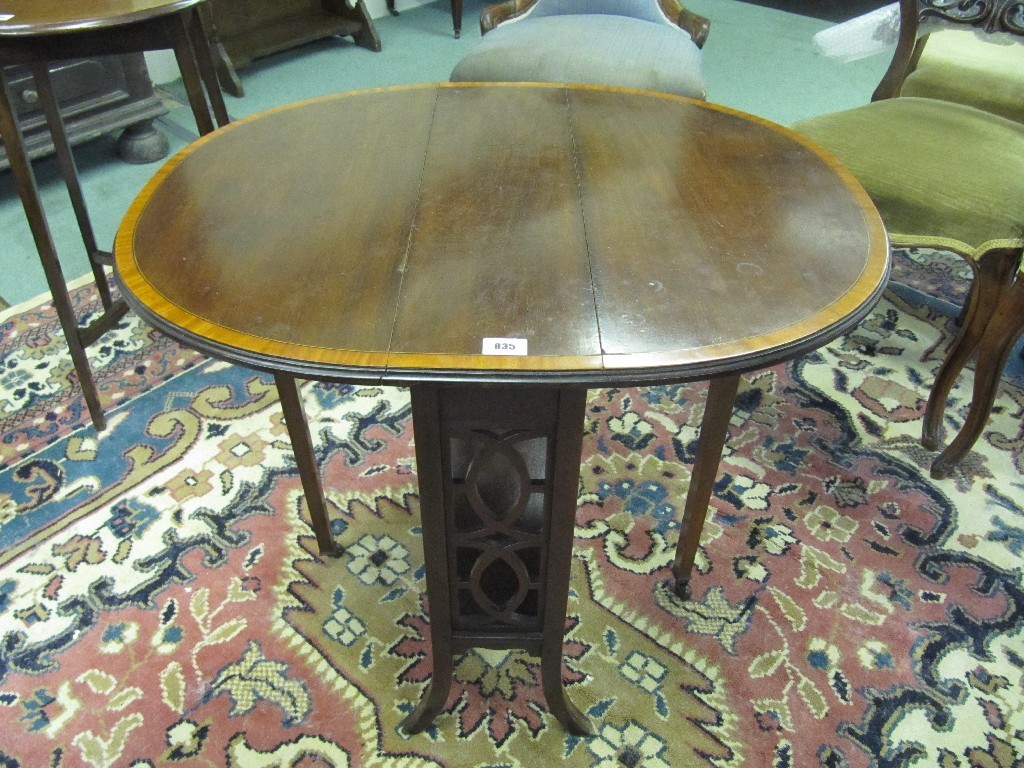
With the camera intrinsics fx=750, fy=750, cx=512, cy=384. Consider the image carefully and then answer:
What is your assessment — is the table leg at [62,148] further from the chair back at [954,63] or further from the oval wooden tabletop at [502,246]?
the chair back at [954,63]

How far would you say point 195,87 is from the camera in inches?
48.2

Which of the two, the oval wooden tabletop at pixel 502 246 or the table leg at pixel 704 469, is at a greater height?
the oval wooden tabletop at pixel 502 246

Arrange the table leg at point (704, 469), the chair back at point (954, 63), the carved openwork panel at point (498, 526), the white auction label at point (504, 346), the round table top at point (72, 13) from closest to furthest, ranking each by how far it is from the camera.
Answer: the white auction label at point (504, 346)
the carved openwork panel at point (498, 526)
the table leg at point (704, 469)
the round table top at point (72, 13)
the chair back at point (954, 63)

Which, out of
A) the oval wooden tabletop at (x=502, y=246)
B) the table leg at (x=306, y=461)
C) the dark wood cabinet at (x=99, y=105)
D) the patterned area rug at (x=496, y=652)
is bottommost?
the patterned area rug at (x=496, y=652)

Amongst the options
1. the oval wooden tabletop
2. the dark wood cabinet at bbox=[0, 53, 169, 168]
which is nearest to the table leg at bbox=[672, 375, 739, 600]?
the oval wooden tabletop

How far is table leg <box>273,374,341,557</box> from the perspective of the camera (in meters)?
0.99

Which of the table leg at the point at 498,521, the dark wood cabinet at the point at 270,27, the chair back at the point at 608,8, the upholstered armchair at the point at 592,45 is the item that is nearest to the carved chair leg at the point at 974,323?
the upholstered armchair at the point at 592,45

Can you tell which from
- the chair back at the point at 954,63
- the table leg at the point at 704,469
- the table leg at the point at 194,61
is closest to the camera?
the table leg at the point at 704,469

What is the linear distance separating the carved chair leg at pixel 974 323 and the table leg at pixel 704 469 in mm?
538

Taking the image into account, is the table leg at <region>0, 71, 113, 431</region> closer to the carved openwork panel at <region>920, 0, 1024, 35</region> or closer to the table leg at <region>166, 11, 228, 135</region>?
the table leg at <region>166, 11, 228, 135</region>

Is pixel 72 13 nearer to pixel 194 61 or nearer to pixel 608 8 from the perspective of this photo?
pixel 194 61

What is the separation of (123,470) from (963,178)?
149 cm

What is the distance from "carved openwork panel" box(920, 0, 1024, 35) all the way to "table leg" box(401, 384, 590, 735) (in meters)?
1.08

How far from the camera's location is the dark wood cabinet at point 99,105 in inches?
75.3
